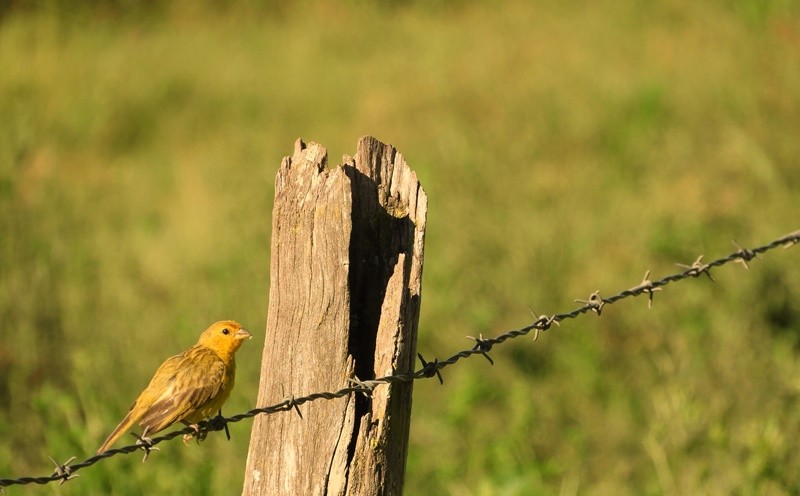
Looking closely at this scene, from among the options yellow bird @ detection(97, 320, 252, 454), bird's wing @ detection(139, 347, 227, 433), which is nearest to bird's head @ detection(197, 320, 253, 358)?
yellow bird @ detection(97, 320, 252, 454)

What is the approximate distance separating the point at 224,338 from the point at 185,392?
1.37 feet

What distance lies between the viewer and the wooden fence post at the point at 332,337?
Answer: 2936 mm

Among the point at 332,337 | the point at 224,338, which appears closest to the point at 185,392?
the point at 224,338

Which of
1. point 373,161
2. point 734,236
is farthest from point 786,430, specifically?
point 373,161

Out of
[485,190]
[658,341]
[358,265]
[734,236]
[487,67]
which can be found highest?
[487,67]

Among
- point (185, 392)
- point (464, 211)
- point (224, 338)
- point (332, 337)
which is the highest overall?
point (464, 211)

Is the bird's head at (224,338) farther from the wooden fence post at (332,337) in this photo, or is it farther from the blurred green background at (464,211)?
the wooden fence post at (332,337)

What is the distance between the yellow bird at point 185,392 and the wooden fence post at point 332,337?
110 centimetres

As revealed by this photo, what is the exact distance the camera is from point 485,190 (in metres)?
10.3

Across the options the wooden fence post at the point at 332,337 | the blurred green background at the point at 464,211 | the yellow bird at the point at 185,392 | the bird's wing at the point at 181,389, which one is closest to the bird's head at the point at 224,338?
the yellow bird at the point at 185,392

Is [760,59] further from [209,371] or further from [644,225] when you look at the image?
[209,371]

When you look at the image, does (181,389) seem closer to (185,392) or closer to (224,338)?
(185,392)

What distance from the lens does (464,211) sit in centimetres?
980

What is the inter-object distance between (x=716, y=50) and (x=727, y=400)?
22.4 ft
